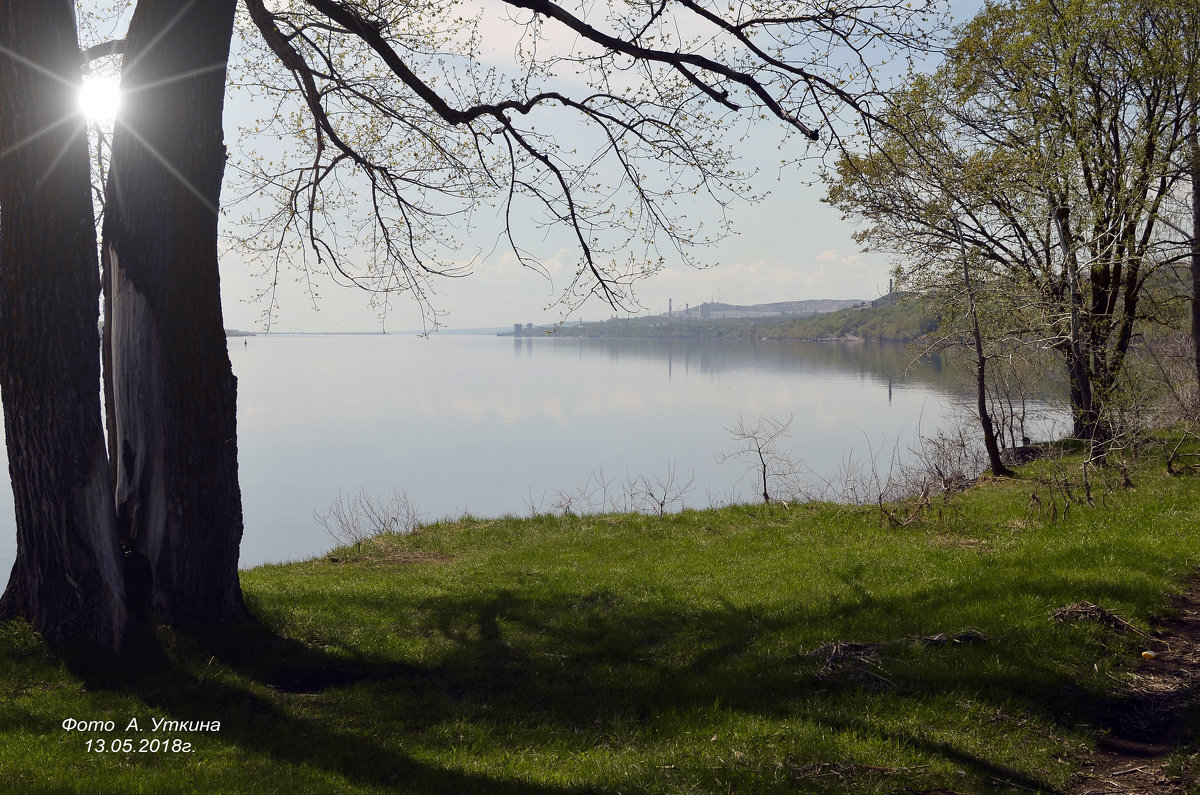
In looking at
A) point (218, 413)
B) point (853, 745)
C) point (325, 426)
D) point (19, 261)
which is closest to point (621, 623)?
point (853, 745)

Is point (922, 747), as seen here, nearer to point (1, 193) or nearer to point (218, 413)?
point (218, 413)

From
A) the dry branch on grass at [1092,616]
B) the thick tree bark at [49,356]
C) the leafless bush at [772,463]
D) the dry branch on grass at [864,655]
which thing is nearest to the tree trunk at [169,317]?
the thick tree bark at [49,356]

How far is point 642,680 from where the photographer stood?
20.5 ft

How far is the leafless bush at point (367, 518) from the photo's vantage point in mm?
16188

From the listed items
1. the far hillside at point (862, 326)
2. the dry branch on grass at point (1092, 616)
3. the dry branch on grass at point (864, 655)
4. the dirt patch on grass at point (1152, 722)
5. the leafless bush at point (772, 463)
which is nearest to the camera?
the dirt patch on grass at point (1152, 722)

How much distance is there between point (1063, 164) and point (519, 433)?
97.4ft

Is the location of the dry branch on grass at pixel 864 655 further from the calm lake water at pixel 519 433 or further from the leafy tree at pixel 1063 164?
the calm lake water at pixel 519 433

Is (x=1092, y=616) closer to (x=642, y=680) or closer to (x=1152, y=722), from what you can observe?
(x=1152, y=722)

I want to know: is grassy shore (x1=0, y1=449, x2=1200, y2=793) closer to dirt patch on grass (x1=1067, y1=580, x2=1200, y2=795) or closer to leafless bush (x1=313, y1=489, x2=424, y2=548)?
dirt patch on grass (x1=1067, y1=580, x2=1200, y2=795)

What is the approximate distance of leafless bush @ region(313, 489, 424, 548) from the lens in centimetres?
1619

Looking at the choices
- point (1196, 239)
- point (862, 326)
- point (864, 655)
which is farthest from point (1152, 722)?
point (862, 326)

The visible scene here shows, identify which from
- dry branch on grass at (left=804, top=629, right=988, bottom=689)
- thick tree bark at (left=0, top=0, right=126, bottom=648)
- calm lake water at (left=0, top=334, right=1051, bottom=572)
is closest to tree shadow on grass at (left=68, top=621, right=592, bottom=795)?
thick tree bark at (left=0, top=0, right=126, bottom=648)

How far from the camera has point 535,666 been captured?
6.73 meters

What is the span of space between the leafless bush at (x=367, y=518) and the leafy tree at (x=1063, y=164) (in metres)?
11.9
